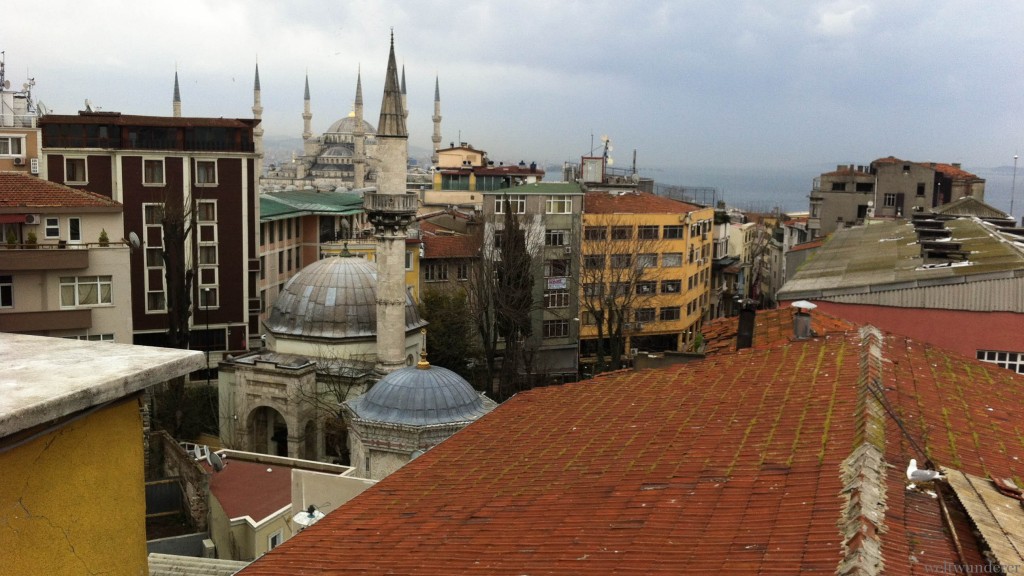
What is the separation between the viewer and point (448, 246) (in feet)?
142

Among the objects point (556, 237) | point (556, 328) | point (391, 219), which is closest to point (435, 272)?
point (556, 237)

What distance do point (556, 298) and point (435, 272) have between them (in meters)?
5.85

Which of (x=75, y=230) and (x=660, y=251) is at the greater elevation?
(x=75, y=230)

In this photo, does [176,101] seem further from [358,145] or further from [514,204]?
[514,204]

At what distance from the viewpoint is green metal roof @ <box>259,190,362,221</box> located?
146ft

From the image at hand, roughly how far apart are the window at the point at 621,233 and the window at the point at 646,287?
2.23 m

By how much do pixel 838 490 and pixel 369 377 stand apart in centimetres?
2312

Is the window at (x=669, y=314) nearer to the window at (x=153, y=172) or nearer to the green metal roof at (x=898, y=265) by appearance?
the green metal roof at (x=898, y=265)

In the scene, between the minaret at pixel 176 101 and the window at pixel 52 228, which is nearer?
the window at pixel 52 228

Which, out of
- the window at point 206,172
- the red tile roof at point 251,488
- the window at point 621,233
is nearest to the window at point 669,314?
the window at point 621,233

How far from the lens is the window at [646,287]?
41.9 metres

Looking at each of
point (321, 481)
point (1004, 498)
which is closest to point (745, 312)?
point (1004, 498)

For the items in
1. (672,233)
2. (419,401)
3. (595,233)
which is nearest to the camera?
(419,401)

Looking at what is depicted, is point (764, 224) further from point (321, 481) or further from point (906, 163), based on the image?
point (321, 481)
